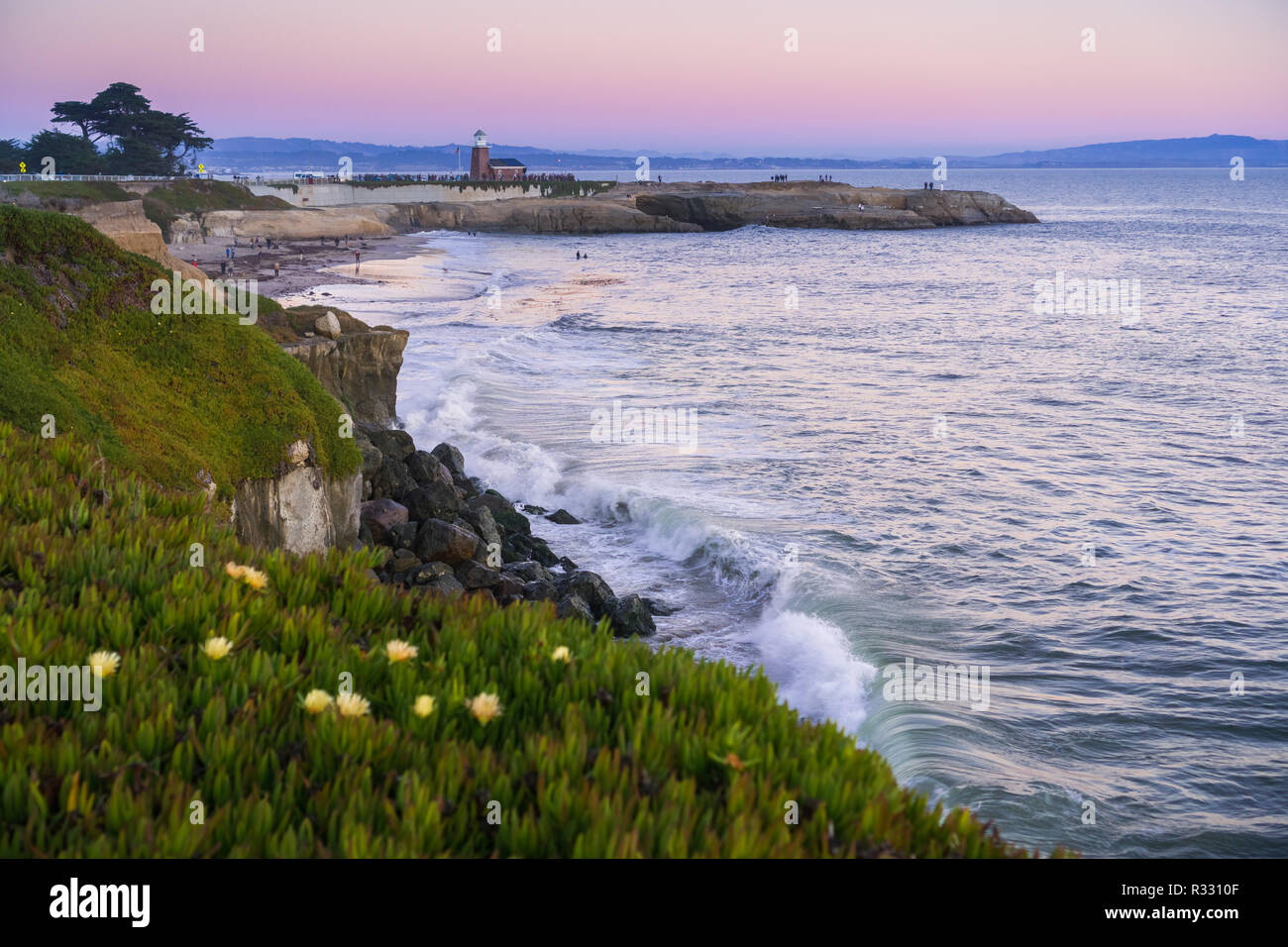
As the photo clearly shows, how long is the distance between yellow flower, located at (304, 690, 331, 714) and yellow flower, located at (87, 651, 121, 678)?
0.85 m

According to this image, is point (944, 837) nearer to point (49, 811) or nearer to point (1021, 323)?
point (49, 811)

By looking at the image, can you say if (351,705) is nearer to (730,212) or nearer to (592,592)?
(592,592)

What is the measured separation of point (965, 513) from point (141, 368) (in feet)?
44.9

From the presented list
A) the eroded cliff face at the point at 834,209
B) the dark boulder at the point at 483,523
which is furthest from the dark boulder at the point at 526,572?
the eroded cliff face at the point at 834,209

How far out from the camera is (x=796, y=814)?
11.5 ft

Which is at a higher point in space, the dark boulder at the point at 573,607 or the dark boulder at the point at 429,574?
the dark boulder at the point at 429,574

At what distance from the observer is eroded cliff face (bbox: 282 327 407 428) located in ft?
64.4

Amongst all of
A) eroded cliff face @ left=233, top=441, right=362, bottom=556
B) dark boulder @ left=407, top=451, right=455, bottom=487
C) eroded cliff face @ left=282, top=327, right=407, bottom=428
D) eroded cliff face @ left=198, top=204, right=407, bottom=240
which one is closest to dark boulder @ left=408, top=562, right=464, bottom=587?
eroded cliff face @ left=233, top=441, right=362, bottom=556

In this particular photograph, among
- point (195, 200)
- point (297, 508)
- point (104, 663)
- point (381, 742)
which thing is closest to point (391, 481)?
point (297, 508)

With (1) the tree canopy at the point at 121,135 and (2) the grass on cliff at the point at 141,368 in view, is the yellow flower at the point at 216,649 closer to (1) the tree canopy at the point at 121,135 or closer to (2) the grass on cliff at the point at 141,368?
(2) the grass on cliff at the point at 141,368

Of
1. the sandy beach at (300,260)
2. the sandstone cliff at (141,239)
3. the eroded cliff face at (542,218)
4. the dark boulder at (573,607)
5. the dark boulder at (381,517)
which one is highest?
the eroded cliff face at (542,218)

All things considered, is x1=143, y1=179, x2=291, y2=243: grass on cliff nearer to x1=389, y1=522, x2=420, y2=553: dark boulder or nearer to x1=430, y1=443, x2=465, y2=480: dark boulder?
x1=430, y1=443, x2=465, y2=480: dark boulder

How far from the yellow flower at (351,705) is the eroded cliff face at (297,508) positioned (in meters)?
7.85

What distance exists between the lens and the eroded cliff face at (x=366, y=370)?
64.4 ft
